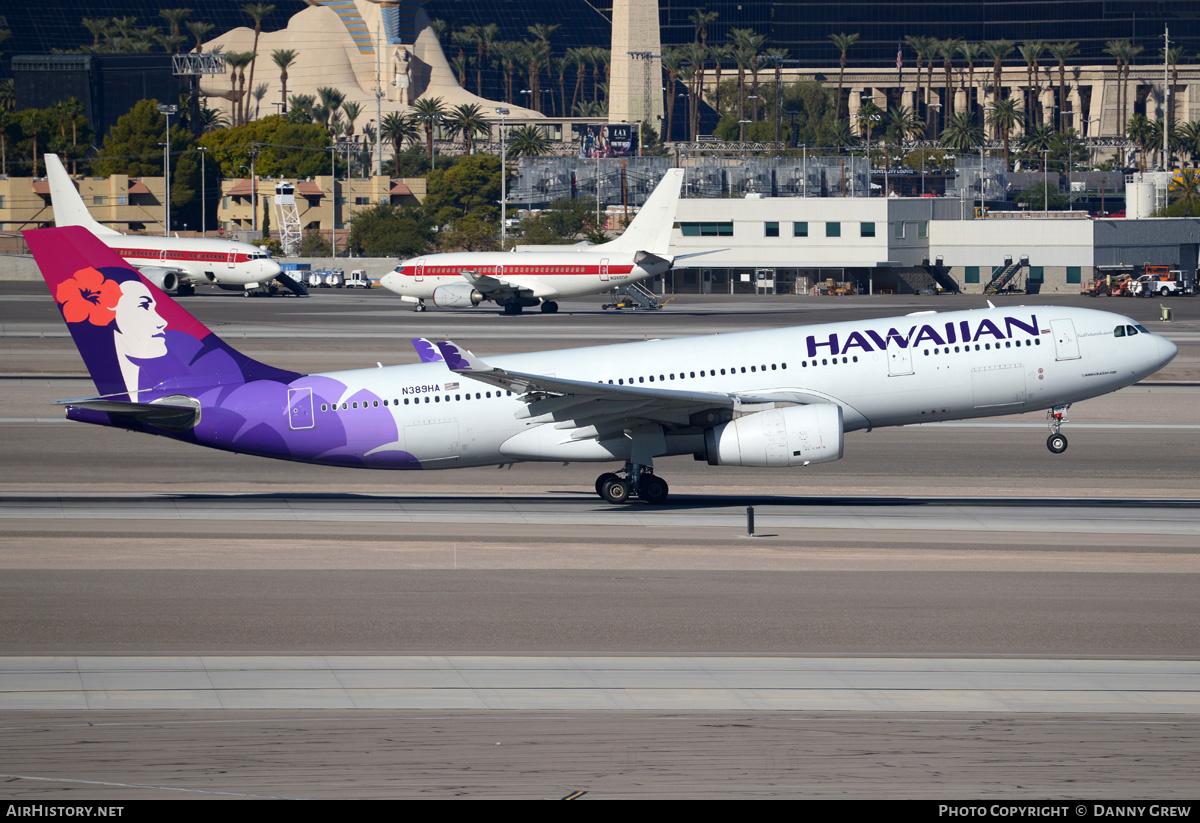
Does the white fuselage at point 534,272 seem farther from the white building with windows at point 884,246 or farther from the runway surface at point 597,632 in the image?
the runway surface at point 597,632

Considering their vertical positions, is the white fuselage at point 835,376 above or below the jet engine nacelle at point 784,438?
above

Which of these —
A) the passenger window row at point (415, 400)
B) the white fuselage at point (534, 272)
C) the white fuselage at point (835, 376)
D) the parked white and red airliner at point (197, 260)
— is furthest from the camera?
the parked white and red airliner at point (197, 260)

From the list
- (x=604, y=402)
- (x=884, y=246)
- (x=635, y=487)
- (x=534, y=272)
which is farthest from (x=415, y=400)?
(x=884, y=246)

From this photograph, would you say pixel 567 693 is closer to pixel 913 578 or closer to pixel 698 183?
pixel 913 578

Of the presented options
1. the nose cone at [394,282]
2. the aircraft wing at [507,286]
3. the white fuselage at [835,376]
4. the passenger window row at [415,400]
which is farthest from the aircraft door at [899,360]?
the nose cone at [394,282]

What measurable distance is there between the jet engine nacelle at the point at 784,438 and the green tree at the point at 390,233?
14694cm

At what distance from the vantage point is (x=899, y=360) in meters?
36.3

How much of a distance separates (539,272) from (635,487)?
77.0 metres

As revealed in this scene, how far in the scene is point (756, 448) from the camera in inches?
1362

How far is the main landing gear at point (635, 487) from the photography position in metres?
36.8

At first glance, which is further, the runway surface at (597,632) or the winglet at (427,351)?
the winglet at (427,351)

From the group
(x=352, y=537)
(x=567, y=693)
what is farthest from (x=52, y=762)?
(x=352, y=537)

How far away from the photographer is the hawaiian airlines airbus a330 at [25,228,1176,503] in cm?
3519

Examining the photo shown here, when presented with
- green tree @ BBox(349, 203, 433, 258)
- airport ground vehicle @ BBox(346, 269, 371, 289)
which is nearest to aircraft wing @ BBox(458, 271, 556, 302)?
airport ground vehicle @ BBox(346, 269, 371, 289)
